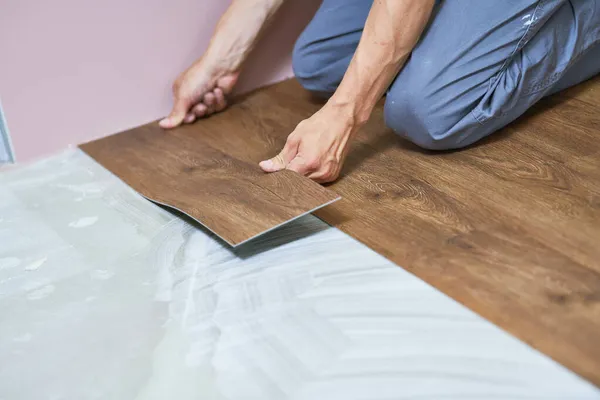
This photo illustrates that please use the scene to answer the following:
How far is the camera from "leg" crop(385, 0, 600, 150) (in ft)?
4.86

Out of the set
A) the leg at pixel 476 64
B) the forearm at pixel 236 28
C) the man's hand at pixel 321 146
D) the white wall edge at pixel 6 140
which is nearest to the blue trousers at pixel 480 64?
the leg at pixel 476 64

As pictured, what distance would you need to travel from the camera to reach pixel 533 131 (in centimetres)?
163

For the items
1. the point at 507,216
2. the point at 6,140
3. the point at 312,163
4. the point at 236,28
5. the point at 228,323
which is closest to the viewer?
the point at 228,323

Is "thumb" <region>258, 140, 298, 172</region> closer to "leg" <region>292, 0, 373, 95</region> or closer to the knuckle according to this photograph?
the knuckle

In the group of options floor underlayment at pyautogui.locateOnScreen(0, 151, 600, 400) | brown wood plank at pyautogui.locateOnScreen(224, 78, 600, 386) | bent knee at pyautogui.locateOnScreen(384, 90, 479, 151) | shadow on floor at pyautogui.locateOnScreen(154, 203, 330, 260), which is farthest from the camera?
bent knee at pyautogui.locateOnScreen(384, 90, 479, 151)

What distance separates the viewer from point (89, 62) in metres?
1.67

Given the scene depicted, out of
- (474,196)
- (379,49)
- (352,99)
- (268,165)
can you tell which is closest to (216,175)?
(268,165)

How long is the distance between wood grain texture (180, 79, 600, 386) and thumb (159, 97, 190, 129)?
170 mm

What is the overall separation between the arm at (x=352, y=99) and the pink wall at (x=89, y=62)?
0.52 meters

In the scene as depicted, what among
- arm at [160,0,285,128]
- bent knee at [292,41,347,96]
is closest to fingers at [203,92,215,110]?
arm at [160,0,285,128]

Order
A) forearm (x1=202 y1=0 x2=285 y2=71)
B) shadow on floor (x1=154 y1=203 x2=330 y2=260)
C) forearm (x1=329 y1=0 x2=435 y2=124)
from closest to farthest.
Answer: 1. shadow on floor (x1=154 y1=203 x2=330 y2=260)
2. forearm (x1=329 y1=0 x2=435 y2=124)
3. forearm (x1=202 y1=0 x2=285 y2=71)

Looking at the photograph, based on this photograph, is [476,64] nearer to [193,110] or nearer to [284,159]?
[284,159]

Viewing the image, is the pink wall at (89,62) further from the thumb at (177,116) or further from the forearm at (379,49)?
the forearm at (379,49)

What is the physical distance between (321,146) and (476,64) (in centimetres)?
40
